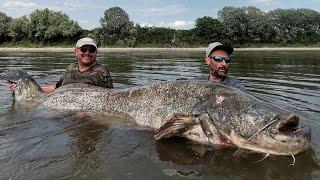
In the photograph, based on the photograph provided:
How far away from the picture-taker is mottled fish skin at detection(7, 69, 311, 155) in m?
5.30

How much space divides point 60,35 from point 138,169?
6399cm

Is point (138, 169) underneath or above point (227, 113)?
underneath

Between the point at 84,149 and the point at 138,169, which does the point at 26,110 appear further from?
the point at 138,169

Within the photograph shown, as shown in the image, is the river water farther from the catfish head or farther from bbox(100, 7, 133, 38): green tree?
bbox(100, 7, 133, 38): green tree

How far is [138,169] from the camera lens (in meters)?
5.17

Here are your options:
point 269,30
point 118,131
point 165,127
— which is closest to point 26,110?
point 118,131

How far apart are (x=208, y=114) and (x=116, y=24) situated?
220 ft

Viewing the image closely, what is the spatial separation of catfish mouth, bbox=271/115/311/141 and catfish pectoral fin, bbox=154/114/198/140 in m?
1.24

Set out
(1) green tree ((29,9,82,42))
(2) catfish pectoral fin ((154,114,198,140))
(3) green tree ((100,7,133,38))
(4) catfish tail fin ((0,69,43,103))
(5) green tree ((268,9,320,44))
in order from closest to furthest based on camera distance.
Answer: (2) catfish pectoral fin ((154,114,198,140)), (4) catfish tail fin ((0,69,43,103)), (1) green tree ((29,9,82,42)), (3) green tree ((100,7,133,38)), (5) green tree ((268,9,320,44))

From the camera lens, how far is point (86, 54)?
29.3 ft

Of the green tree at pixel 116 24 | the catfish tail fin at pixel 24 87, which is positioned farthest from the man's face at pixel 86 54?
the green tree at pixel 116 24

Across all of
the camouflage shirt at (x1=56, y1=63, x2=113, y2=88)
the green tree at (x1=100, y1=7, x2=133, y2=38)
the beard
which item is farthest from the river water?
the green tree at (x1=100, y1=7, x2=133, y2=38)

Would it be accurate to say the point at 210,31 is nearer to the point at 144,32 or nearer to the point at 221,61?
the point at 144,32

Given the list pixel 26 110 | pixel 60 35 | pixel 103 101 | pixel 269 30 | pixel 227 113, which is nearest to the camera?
pixel 227 113
